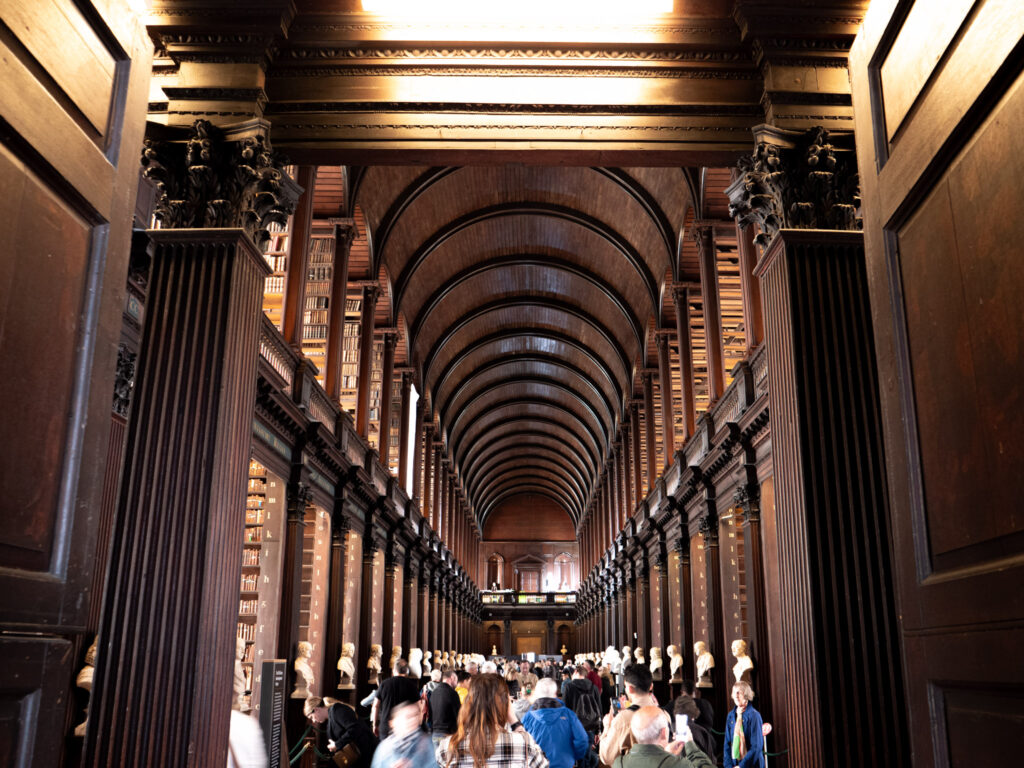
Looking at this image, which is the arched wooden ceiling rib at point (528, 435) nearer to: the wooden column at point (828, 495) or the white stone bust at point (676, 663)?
the white stone bust at point (676, 663)

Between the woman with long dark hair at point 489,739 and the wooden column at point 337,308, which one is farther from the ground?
the wooden column at point 337,308

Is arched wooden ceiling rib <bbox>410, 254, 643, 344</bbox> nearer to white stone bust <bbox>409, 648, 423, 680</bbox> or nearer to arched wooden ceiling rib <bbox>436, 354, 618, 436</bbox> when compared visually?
arched wooden ceiling rib <bbox>436, 354, 618, 436</bbox>

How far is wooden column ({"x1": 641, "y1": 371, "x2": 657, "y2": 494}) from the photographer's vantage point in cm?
1981

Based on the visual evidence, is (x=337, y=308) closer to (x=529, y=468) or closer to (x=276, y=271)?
(x=276, y=271)

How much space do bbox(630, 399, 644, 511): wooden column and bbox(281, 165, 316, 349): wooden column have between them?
43.9 feet

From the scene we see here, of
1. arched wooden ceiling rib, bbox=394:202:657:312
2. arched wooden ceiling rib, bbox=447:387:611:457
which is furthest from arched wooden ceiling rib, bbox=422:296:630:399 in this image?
arched wooden ceiling rib, bbox=447:387:611:457

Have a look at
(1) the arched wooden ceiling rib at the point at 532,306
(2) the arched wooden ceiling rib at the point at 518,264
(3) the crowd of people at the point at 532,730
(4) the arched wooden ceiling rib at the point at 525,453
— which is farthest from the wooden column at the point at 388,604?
(4) the arched wooden ceiling rib at the point at 525,453

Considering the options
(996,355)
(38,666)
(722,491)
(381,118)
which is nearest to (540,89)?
(381,118)

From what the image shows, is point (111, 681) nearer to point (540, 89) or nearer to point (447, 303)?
point (540, 89)

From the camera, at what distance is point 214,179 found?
19.7ft

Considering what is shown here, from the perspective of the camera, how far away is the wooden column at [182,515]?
4.92 m

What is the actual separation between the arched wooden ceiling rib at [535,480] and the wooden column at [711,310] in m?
32.2

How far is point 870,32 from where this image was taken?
106 inches

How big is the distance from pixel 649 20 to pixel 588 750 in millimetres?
5104
